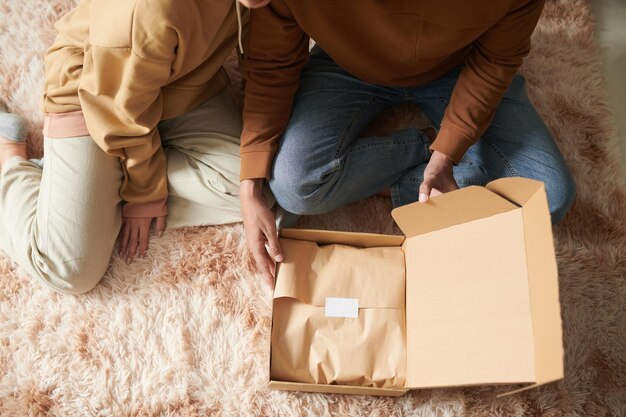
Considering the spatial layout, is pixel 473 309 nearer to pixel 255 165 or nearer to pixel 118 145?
pixel 255 165

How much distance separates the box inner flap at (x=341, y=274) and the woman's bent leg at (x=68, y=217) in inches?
13.1

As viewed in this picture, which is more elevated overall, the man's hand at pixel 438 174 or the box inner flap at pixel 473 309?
the man's hand at pixel 438 174

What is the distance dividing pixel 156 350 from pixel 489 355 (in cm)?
58

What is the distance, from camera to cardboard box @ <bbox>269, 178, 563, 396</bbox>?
69 cm

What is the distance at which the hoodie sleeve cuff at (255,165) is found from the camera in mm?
843

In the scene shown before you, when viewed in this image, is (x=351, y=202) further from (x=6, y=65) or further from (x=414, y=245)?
(x=6, y=65)

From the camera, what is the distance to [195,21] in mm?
686

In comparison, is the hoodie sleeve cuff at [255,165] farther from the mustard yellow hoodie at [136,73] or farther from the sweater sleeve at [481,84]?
the sweater sleeve at [481,84]

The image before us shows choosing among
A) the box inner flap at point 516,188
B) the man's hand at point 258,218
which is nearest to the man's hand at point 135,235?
the man's hand at point 258,218

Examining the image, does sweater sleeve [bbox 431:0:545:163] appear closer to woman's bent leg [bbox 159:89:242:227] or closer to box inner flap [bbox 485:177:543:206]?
box inner flap [bbox 485:177:543:206]

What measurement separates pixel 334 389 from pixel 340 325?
10 cm

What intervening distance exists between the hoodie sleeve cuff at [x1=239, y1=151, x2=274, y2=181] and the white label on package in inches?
9.4

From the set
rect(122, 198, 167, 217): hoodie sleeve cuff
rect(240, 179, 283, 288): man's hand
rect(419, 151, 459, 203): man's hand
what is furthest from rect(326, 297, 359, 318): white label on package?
rect(122, 198, 167, 217): hoodie sleeve cuff

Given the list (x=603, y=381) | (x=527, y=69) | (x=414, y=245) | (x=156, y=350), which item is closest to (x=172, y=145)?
(x=156, y=350)
